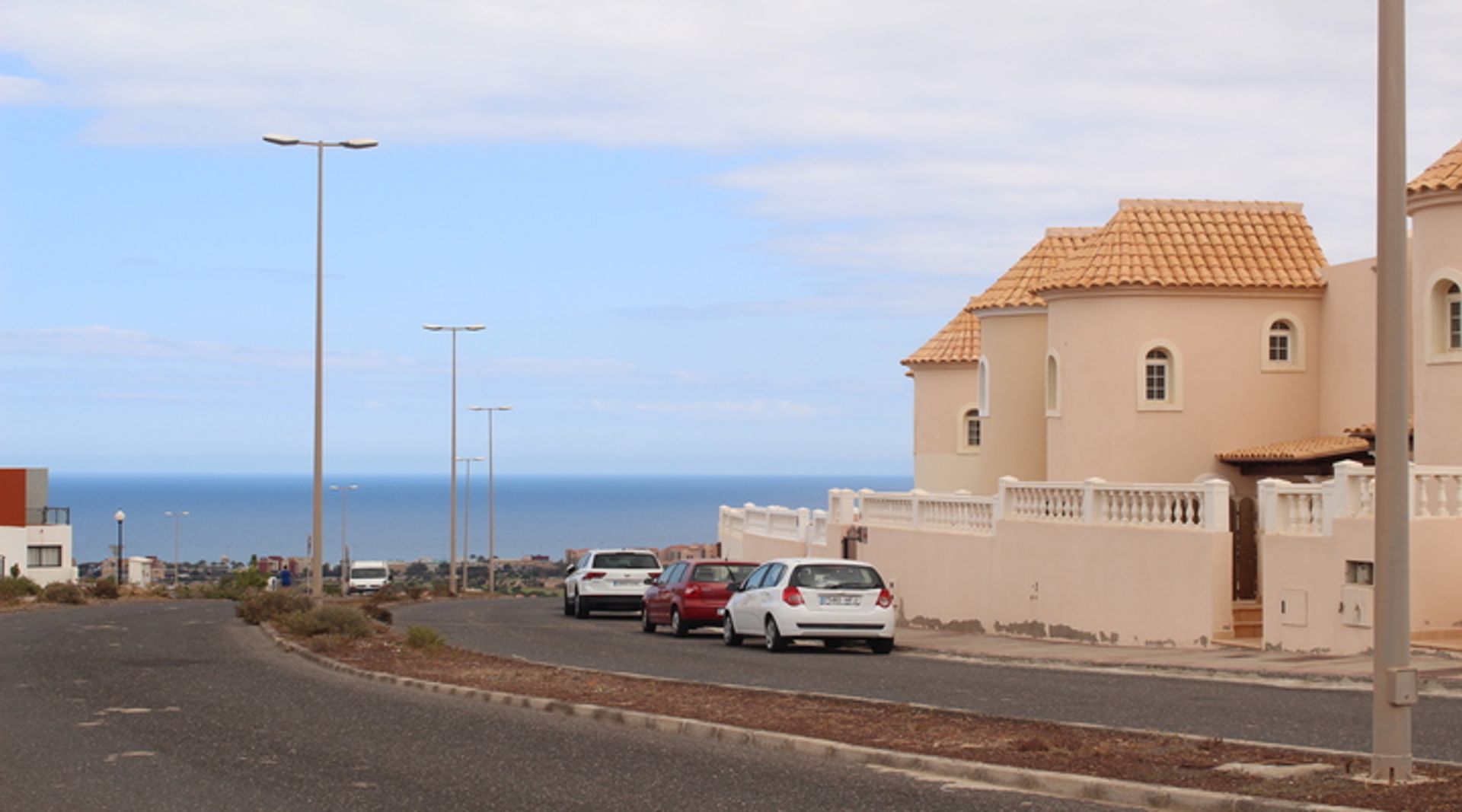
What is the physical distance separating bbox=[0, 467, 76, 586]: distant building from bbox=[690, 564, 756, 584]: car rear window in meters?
58.3

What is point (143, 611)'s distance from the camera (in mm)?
44188

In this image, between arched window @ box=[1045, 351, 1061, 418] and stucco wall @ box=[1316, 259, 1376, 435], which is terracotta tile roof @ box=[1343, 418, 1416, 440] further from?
arched window @ box=[1045, 351, 1061, 418]

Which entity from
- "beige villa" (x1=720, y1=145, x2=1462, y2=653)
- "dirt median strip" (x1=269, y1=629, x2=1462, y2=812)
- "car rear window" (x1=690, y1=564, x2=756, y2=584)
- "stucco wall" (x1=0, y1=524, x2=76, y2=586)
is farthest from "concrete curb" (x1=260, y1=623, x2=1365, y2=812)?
"stucco wall" (x1=0, y1=524, x2=76, y2=586)

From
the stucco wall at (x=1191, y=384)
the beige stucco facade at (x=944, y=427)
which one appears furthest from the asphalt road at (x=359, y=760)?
the beige stucco facade at (x=944, y=427)

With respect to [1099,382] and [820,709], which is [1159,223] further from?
[820,709]

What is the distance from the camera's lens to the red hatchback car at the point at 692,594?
31.9 metres

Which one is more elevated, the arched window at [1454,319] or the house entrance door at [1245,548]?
the arched window at [1454,319]

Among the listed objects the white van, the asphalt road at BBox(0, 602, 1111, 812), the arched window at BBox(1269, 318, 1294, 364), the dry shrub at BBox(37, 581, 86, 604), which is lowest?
the white van

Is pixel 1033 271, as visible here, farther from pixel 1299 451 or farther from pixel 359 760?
pixel 359 760

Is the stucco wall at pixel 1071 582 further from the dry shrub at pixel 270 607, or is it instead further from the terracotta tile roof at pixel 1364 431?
the dry shrub at pixel 270 607

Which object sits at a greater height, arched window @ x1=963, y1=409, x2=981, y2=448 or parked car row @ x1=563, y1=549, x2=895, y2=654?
arched window @ x1=963, y1=409, x2=981, y2=448

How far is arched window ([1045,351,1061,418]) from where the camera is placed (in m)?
35.7

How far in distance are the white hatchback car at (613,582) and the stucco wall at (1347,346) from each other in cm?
1466

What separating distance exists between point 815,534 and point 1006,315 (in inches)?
261
